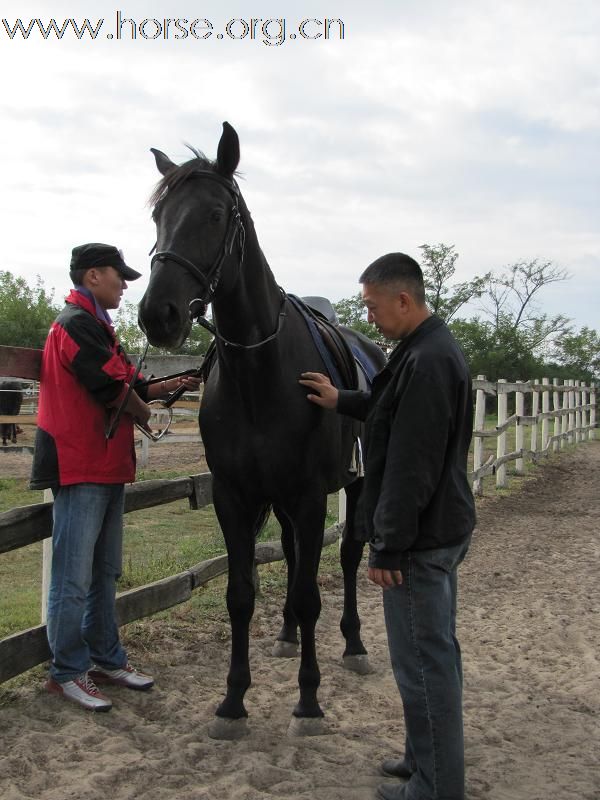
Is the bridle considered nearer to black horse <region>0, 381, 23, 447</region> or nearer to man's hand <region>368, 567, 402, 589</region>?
man's hand <region>368, 567, 402, 589</region>

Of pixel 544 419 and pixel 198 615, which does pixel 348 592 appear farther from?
pixel 544 419

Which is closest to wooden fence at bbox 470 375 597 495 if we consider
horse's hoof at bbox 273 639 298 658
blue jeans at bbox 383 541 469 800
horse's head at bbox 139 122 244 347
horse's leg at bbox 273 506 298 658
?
horse's leg at bbox 273 506 298 658

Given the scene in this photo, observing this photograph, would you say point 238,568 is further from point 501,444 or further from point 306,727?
point 501,444

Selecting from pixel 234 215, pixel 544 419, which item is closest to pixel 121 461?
pixel 234 215

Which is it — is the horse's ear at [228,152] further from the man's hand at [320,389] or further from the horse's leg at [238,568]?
the horse's leg at [238,568]

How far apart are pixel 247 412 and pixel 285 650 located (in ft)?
5.92

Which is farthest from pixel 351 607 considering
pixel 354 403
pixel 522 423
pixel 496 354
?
pixel 496 354

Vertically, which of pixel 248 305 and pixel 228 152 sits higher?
pixel 228 152

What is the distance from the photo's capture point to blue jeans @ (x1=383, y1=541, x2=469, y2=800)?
2.48m

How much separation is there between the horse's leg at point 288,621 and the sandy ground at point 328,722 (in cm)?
11

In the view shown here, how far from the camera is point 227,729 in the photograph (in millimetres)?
3338

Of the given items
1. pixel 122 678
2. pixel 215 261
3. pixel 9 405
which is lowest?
pixel 122 678

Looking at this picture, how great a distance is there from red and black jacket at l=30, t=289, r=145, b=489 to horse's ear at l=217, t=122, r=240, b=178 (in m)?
0.94

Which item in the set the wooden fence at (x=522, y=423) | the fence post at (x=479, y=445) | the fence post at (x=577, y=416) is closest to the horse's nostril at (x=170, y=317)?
the wooden fence at (x=522, y=423)
